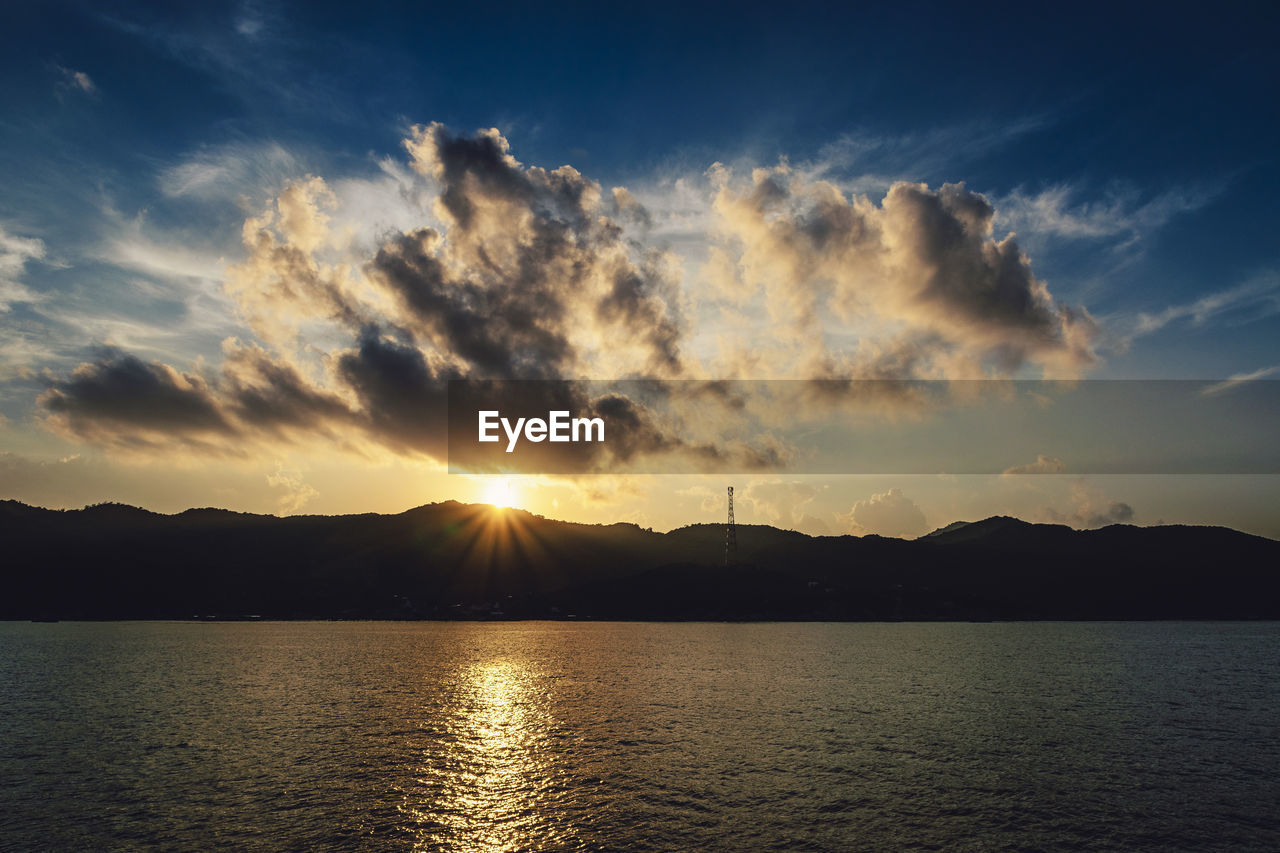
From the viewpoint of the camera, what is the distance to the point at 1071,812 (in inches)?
2159

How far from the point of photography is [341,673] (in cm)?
15700

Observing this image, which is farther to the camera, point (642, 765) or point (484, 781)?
point (642, 765)

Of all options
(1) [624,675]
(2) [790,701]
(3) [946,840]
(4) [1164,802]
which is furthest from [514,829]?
(1) [624,675]

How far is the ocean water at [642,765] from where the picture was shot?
4956 centimetres

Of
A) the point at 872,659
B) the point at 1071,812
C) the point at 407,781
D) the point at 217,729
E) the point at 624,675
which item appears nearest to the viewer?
the point at 1071,812

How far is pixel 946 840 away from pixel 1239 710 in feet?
303

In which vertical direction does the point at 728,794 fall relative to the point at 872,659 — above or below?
above

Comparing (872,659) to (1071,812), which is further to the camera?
(872,659)

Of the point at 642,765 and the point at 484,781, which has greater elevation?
the point at 484,781

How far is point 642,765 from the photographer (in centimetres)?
6975

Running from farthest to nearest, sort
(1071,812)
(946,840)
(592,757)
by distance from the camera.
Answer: (592,757) < (1071,812) < (946,840)

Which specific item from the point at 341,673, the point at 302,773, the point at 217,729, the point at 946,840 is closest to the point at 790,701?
the point at 946,840

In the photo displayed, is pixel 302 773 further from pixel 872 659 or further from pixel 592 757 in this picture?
pixel 872 659

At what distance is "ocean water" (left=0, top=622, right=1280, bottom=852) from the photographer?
4956 cm
